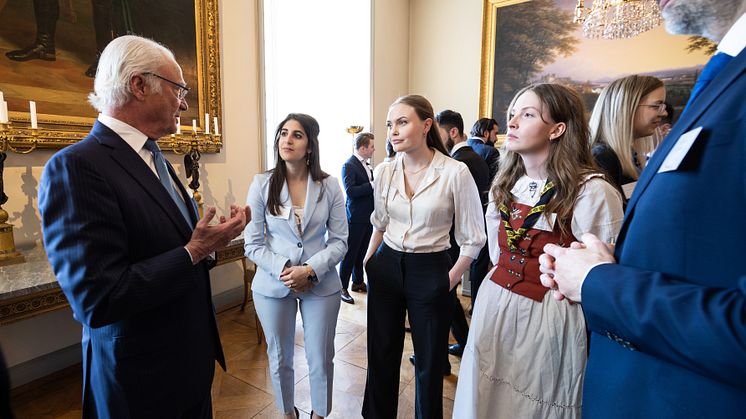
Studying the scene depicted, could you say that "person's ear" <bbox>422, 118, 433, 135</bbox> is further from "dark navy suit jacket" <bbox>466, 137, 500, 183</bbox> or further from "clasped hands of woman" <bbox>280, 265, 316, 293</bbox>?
"dark navy suit jacket" <bbox>466, 137, 500, 183</bbox>

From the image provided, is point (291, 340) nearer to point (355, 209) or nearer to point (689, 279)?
point (689, 279)

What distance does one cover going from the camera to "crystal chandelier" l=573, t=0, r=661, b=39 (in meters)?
4.69

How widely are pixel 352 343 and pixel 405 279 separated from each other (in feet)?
5.67

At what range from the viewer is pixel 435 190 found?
188 centimetres

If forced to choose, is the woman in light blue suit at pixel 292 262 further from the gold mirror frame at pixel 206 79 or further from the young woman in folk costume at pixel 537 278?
the gold mirror frame at pixel 206 79

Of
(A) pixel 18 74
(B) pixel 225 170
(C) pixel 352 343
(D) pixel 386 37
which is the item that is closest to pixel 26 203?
(A) pixel 18 74

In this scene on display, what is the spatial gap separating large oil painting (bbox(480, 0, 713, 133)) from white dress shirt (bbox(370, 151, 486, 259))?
17.0ft

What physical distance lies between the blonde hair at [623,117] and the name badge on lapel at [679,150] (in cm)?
139

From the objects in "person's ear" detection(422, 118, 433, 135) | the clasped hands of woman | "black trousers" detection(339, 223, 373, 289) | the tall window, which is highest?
the tall window

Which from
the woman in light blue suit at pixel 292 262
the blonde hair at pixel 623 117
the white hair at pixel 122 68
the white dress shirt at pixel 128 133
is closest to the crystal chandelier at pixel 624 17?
the blonde hair at pixel 623 117

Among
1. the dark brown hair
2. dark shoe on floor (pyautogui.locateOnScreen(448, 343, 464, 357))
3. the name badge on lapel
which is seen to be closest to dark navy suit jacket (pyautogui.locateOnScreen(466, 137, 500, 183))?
dark shoe on floor (pyautogui.locateOnScreen(448, 343, 464, 357))

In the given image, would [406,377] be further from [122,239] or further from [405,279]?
[122,239]

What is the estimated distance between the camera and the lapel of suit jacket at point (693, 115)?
619mm

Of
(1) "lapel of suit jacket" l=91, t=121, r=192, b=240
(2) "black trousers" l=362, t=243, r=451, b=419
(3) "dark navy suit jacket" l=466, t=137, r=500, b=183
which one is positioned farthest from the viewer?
(3) "dark navy suit jacket" l=466, t=137, r=500, b=183
